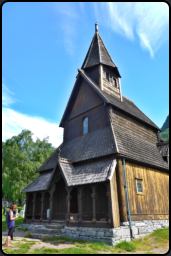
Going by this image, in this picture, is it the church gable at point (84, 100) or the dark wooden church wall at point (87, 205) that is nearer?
the dark wooden church wall at point (87, 205)

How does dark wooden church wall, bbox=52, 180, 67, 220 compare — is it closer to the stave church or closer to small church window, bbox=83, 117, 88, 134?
the stave church

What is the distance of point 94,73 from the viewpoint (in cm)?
1970

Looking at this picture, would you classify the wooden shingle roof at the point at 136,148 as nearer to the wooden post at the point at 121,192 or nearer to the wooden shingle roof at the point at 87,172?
the wooden post at the point at 121,192

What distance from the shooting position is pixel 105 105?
1584 centimetres

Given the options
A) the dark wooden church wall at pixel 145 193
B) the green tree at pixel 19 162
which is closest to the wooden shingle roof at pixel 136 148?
the dark wooden church wall at pixel 145 193

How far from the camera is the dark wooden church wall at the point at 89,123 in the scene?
15961 millimetres

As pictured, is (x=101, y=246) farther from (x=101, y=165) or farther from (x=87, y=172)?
(x=101, y=165)

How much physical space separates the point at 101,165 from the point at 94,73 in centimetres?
1033

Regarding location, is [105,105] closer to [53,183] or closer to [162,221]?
[53,183]

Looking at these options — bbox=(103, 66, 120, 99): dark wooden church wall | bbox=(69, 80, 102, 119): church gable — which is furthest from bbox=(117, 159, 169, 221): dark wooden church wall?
bbox=(103, 66, 120, 99): dark wooden church wall

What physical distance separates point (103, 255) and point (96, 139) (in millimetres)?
8450

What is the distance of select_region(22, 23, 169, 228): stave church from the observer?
40.1 ft

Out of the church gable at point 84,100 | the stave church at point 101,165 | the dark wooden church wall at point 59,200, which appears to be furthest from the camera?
the church gable at point 84,100

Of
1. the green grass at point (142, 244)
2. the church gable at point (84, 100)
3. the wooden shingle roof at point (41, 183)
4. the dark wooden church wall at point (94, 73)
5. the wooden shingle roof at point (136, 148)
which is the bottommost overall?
the green grass at point (142, 244)
